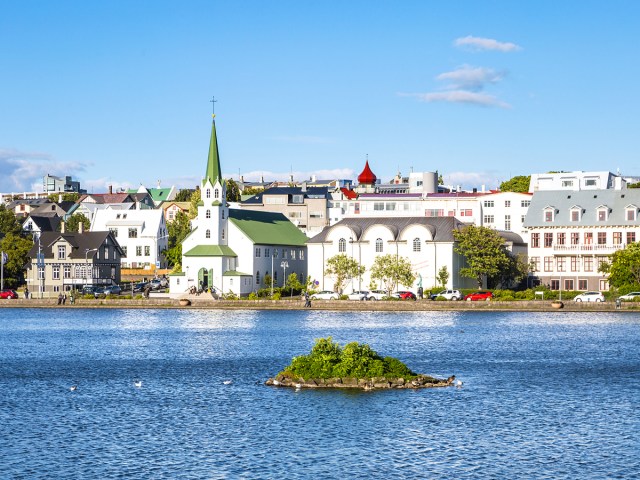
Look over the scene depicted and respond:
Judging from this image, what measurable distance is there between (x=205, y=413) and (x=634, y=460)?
16.4m

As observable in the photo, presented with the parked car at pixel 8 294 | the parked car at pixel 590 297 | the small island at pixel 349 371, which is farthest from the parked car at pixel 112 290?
the small island at pixel 349 371

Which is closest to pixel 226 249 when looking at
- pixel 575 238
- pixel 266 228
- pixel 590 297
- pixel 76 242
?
pixel 266 228

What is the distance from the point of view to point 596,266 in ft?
392

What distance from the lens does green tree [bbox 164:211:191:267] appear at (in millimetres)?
159725

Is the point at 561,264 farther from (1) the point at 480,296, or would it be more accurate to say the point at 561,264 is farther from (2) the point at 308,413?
(2) the point at 308,413

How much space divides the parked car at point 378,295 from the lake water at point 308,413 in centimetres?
3969

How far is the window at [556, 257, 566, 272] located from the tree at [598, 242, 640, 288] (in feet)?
28.9

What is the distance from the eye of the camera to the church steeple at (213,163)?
445ft

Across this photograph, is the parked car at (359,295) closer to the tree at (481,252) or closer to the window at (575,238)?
the tree at (481,252)

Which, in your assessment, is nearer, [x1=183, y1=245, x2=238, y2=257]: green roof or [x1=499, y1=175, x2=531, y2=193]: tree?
[x1=183, y1=245, x2=238, y2=257]: green roof

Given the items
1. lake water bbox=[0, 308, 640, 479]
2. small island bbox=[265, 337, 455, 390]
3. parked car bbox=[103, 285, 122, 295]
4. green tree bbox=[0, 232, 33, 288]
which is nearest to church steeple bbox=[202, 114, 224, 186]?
parked car bbox=[103, 285, 122, 295]

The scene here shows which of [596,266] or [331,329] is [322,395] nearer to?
[331,329]

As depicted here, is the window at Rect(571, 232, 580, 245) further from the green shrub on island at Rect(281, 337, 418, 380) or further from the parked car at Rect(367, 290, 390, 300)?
the green shrub on island at Rect(281, 337, 418, 380)

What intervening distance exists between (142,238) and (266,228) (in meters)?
32.7
